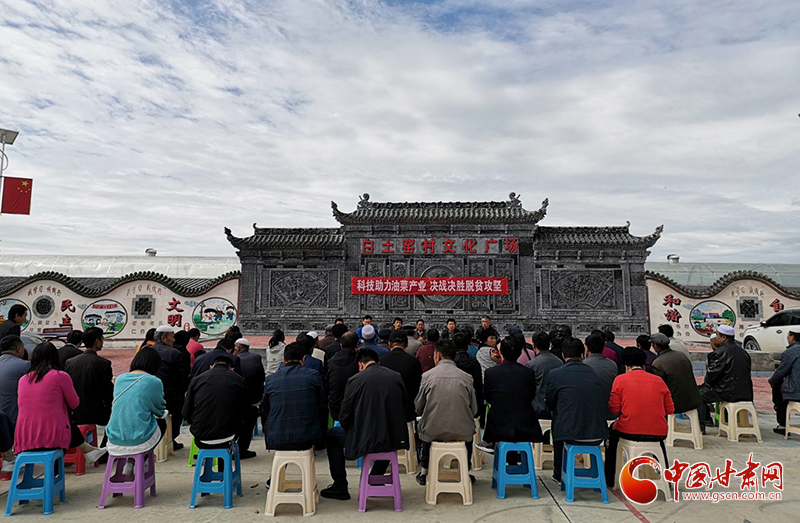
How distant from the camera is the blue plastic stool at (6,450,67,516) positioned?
407 cm

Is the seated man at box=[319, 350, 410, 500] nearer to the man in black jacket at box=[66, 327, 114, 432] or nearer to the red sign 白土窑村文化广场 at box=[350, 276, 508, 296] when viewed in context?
the man in black jacket at box=[66, 327, 114, 432]

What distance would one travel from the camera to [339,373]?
5105mm

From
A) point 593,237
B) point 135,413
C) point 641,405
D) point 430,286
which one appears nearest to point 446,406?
point 641,405

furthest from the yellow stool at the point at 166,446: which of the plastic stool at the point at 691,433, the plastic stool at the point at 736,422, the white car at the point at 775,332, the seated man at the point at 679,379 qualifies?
the white car at the point at 775,332

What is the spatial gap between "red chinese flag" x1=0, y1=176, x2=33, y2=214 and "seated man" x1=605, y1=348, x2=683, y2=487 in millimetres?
12437

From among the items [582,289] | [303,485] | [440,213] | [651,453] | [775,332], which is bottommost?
[303,485]

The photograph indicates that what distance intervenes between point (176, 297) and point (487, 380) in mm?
15443

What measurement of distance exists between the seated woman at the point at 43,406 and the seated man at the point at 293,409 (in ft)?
5.69

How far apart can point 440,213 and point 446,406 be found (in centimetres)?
1412

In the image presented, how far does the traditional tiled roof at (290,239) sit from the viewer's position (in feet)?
59.3

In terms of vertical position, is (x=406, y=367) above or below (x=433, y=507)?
above

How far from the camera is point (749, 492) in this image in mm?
4523

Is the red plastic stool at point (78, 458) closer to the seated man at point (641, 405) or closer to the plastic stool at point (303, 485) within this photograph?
the plastic stool at point (303, 485)

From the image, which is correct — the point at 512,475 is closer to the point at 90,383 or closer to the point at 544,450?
the point at 544,450
